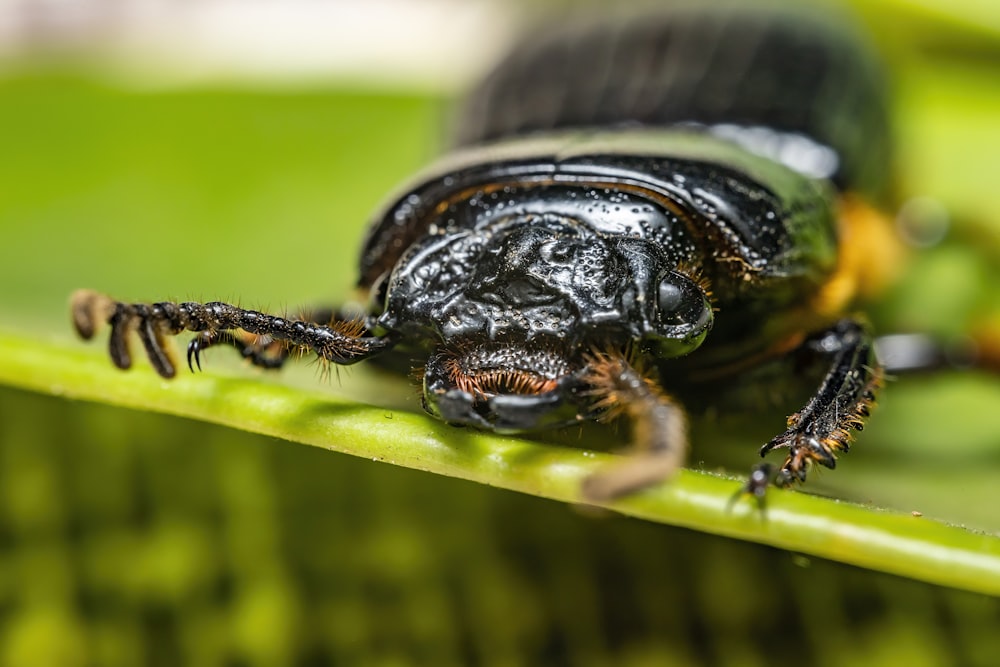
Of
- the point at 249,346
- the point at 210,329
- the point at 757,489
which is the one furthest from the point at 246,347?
the point at 757,489

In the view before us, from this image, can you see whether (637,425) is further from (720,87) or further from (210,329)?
(720,87)

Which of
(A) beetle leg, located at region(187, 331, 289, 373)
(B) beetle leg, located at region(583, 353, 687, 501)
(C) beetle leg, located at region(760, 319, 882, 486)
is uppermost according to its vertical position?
(B) beetle leg, located at region(583, 353, 687, 501)

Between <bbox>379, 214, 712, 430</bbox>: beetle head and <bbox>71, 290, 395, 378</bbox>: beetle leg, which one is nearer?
<bbox>379, 214, 712, 430</bbox>: beetle head

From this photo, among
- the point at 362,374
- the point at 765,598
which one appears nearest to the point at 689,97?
the point at 362,374

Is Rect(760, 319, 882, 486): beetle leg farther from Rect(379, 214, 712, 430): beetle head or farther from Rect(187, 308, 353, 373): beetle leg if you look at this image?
Rect(187, 308, 353, 373): beetle leg

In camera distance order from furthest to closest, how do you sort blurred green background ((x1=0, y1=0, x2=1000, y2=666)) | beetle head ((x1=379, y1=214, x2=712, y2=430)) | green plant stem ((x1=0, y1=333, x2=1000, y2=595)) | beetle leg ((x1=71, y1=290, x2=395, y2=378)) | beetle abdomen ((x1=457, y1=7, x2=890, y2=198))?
1. beetle abdomen ((x1=457, y1=7, x2=890, y2=198))
2. blurred green background ((x1=0, y1=0, x2=1000, y2=666))
3. beetle leg ((x1=71, y1=290, x2=395, y2=378))
4. beetle head ((x1=379, y1=214, x2=712, y2=430))
5. green plant stem ((x1=0, y1=333, x2=1000, y2=595))

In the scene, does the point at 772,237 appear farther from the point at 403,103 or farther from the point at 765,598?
the point at 403,103

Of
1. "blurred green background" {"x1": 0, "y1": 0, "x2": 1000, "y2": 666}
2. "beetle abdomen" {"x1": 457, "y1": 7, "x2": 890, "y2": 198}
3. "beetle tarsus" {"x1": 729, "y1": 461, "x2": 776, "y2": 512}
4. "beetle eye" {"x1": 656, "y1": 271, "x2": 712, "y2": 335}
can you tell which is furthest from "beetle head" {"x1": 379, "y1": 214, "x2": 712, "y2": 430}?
"beetle abdomen" {"x1": 457, "y1": 7, "x2": 890, "y2": 198}

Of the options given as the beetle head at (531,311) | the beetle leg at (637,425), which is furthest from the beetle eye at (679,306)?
the beetle leg at (637,425)
